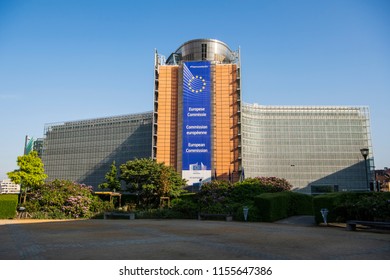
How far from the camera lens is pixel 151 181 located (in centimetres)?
3422

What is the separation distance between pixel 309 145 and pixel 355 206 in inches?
2515

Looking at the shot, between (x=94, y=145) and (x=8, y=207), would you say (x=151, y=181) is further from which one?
(x=94, y=145)

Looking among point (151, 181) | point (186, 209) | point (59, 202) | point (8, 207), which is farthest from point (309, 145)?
point (8, 207)

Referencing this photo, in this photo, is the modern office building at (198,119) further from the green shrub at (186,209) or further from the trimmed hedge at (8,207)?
the trimmed hedge at (8,207)

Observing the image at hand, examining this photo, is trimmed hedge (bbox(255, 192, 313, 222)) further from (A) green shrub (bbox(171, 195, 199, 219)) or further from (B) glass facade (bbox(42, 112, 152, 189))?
(B) glass facade (bbox(42, 112, 152, 189))

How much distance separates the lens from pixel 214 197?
2895 centimetres

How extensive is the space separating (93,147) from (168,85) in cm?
3521

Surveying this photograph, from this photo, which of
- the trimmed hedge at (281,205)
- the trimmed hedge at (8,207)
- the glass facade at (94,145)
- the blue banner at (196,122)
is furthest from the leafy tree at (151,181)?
the glass facade at (94,145)

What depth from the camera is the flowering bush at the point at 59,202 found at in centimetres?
2688

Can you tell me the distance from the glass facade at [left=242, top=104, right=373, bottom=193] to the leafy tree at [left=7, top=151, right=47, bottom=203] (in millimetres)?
50207

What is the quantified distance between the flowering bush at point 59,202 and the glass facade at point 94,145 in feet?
166

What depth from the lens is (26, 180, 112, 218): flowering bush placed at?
26875mm

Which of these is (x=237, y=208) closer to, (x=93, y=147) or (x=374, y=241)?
(x=374, y=241)

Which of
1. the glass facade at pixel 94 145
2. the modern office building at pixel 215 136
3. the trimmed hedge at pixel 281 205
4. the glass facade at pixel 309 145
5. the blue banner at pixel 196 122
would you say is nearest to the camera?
the trimmed hedge at pixel 281 205
